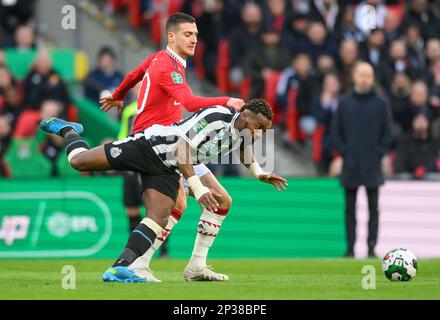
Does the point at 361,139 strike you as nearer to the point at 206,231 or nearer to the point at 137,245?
the point at 206,231

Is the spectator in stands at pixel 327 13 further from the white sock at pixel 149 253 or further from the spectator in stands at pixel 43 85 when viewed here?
the white sock at pixel 149 253

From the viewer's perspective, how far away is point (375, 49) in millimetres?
20188

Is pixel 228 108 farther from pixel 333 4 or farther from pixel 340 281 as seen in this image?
pixel 333 4

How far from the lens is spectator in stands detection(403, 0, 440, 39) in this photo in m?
20.9

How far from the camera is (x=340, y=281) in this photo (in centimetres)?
1093

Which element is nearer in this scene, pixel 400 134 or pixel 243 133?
pixel 243 133

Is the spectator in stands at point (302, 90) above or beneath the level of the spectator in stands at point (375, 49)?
beneath

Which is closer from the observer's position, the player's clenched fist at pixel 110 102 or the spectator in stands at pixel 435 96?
the player's clenched fist at pixel 110 102

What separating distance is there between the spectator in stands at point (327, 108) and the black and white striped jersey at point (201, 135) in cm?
815

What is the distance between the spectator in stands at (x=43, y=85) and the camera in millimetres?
19062

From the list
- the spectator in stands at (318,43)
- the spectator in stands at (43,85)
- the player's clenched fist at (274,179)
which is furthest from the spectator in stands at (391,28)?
the player's clenched fist at (274,179)

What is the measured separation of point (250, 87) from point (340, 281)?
968 centimetres

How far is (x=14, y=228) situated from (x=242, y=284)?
7371 mm
